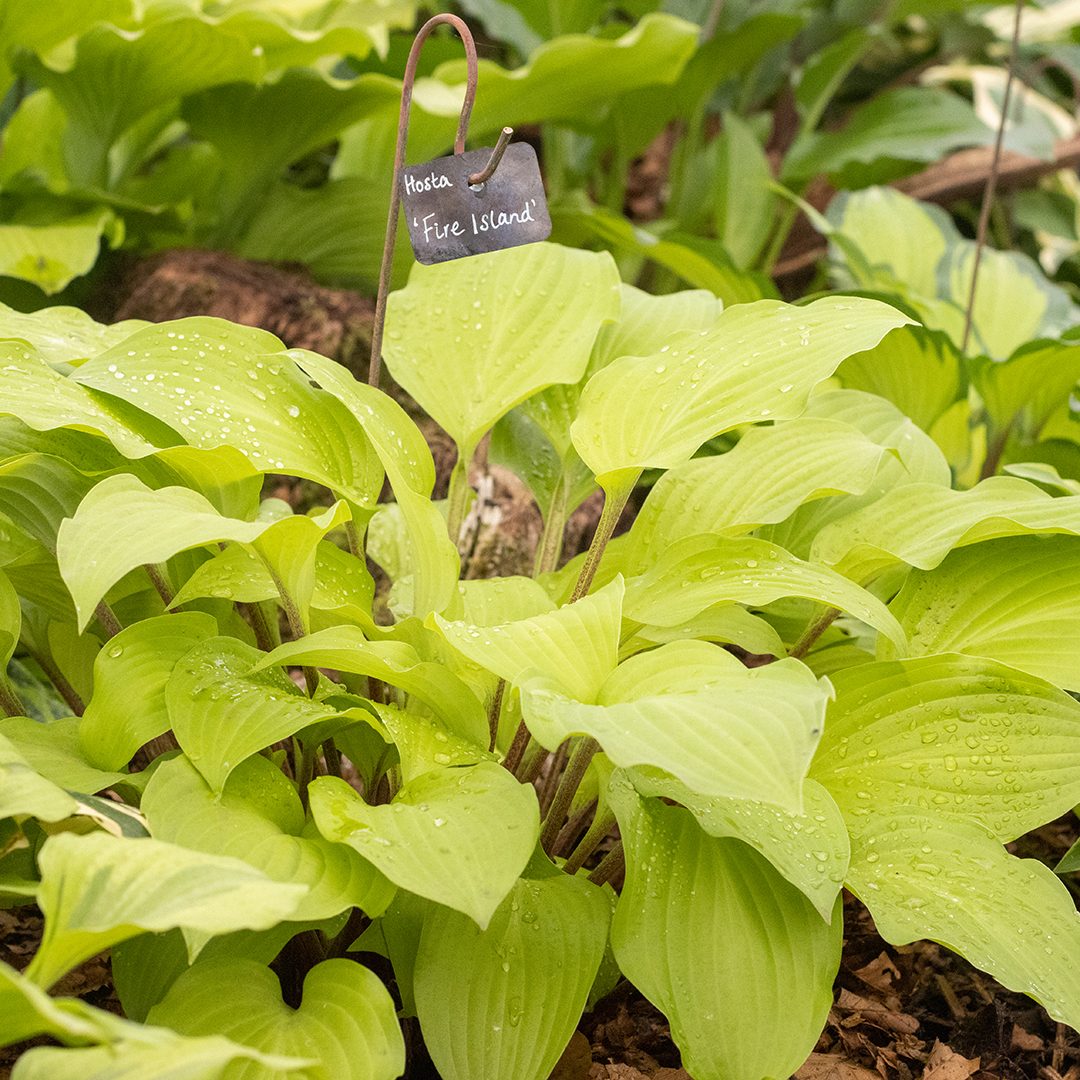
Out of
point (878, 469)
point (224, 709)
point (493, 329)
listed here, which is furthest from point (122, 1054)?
point (878, 469)

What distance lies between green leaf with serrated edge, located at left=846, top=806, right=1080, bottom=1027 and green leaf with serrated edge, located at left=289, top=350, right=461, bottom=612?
0.41m

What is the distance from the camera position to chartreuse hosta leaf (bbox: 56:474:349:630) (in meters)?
0.64

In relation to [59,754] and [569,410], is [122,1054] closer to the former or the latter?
[59,754]

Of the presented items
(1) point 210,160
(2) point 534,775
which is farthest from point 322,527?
(1) point 210,160

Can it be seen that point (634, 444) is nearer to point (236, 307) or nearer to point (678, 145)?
point (236, 307)

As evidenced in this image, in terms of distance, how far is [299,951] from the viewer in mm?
864

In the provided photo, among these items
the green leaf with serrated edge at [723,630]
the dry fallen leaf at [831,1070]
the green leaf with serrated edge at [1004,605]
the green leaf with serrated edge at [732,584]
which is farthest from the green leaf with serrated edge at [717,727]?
the dry fallen leaf at [831,1070]

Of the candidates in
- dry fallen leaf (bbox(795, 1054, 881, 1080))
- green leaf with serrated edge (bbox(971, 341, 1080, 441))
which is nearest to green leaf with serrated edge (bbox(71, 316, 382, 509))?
dry fallen leaf (bbox(795, 1054, 881, 1080))

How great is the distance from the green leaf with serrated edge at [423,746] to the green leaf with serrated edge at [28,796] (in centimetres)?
23

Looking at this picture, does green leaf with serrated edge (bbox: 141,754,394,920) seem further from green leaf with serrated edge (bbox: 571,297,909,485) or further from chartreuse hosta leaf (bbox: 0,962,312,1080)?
green leaf with serrated edge (bbox: 571,297,909,485)

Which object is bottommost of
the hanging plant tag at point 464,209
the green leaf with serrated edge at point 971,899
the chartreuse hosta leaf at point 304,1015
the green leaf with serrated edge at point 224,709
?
the chartreuse hosta leaf at point 304,1015

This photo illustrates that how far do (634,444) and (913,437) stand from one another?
0.41m

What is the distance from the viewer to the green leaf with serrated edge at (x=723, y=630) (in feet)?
2.95

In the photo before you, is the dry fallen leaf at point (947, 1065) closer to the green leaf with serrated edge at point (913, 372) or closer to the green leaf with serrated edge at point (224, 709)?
the green leaf with serrated edge at point (224, 709)
